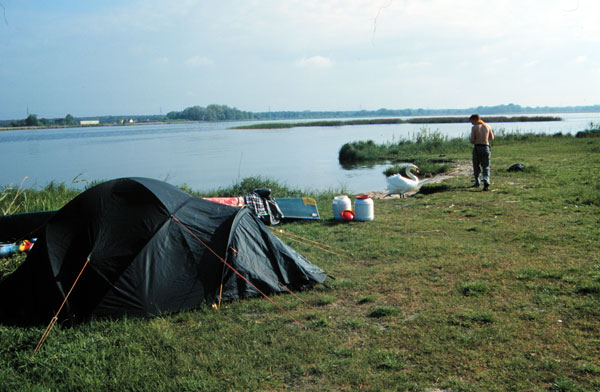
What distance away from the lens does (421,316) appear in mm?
5145

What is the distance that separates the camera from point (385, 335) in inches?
188

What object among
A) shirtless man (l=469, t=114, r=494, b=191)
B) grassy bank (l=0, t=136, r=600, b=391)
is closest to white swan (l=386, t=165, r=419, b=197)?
shirtless man (l=469, t=114, r=494, b=191)

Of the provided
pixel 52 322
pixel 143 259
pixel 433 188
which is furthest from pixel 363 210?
pixel 52 322

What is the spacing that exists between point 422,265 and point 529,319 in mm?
2167

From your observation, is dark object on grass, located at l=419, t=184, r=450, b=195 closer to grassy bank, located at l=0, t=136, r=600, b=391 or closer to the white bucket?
the white bucket

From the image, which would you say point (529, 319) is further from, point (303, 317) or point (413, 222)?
point (413, 222)

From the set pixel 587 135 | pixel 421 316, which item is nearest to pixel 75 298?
pixel 421 316

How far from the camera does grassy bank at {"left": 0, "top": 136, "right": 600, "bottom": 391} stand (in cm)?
399

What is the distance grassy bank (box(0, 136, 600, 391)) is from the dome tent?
0.26 m

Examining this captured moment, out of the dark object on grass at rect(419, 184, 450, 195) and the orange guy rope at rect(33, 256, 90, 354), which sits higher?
the dark object on grass at rect(419, 184, 450, 195)

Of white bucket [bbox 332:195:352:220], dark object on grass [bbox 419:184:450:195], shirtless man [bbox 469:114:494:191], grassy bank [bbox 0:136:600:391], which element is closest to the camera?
grassy bank [bbox 0:136:600:391]

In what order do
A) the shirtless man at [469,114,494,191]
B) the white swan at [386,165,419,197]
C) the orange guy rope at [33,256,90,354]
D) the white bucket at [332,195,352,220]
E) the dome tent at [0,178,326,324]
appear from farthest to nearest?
the white swan at [386,165,419,197] < the shirtless man at [469,114,494,191] < the white bucket at [332,195,352,220] < the dome tent at [0,178,326,324] < the orange guy rope at [33,256,90,354]

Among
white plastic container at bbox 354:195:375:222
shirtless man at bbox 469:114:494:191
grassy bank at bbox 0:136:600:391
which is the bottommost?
grassy bank at bbox 0:136:600:391

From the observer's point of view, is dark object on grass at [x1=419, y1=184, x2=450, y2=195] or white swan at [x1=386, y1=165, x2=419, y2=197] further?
dark object on grass at [x1=419, y1=184, x2=450, y2=195]
